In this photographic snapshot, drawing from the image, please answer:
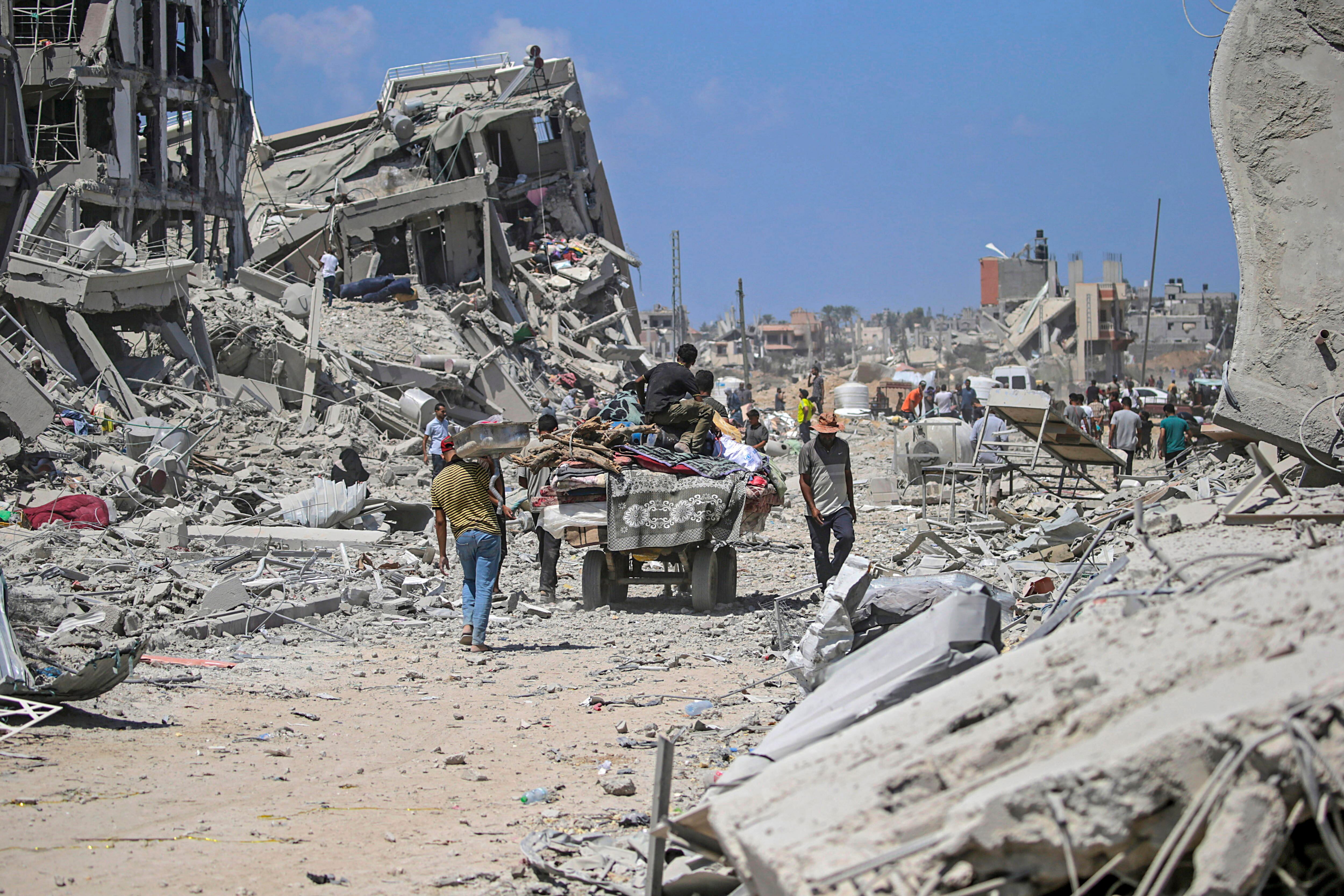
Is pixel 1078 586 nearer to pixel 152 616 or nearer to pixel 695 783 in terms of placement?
pixel 695 783

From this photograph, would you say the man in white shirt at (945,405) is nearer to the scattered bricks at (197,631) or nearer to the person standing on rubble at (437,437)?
the person standing on rubble at (437,437)

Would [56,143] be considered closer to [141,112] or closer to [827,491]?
[141,112]

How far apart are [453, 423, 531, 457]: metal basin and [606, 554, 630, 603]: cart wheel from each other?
1.75m

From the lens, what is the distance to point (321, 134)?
141 feet

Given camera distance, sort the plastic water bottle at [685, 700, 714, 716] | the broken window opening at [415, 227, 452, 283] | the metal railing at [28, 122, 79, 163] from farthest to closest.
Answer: the broken window opening at [415, 227, 452, 283] → the metal railing at [28, 122, 79, 163] → the plastic water bottle at [685, 700, 714, 716]

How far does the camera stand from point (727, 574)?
392 inches

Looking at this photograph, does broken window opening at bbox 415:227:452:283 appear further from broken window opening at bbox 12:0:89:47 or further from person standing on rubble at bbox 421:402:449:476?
person standing on rubble at bbox 421:402:449:476

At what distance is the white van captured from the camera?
118 ft

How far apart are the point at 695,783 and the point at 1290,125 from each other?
4634 millimetres

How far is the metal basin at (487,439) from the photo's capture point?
8438 millimetres

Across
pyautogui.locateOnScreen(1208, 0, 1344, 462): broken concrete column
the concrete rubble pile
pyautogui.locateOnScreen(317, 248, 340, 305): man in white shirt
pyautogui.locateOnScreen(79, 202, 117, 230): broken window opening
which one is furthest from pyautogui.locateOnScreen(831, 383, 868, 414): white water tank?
pyautogui.locateOnScreen(1208, 0, 1344, 462): broken concrete column

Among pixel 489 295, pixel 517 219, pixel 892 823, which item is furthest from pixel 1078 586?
pixel 517 219

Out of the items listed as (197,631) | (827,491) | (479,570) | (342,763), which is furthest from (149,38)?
(342,763)

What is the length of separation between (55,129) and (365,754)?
29748 millimetres
